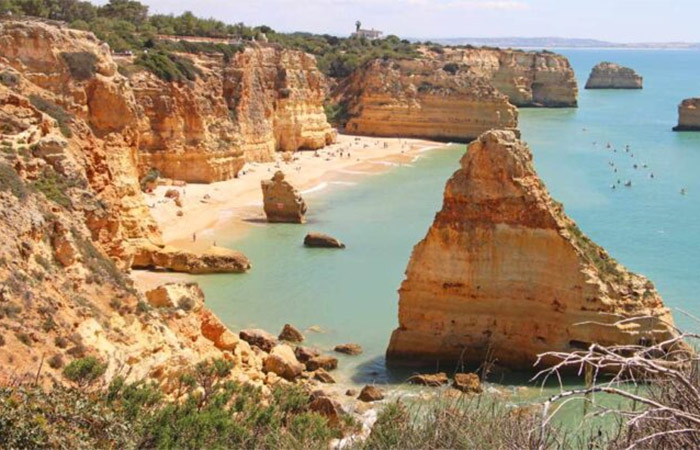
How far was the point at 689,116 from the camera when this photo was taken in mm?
90375

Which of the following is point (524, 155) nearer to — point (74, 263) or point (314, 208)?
point (74, 263)

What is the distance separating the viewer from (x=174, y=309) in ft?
60.8

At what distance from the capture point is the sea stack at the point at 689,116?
89875 millimetres

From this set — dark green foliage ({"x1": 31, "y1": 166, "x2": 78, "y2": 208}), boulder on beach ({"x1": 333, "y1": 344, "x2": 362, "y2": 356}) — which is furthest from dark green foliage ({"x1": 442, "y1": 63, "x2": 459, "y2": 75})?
dark green foliage ({"x1": 31, "y1": 166, "x2": 78, "y2": 208})

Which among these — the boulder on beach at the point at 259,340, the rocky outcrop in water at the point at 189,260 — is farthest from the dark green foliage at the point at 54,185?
the rocky outcrop in water at the point at 189,260

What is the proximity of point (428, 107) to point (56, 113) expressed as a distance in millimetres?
60503

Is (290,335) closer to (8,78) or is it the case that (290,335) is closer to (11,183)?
(8,78)

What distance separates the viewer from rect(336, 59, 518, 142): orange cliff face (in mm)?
78500

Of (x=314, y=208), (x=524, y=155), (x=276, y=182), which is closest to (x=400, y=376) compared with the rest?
(x=524, y=155)

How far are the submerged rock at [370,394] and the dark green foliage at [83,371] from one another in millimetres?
8341

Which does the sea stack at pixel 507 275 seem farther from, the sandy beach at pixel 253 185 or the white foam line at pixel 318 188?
the white foam line at pixel 318 188

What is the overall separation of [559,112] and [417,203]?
63.7 m

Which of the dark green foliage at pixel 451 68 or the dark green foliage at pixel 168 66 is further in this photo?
the dark green foliage at pixel 451 68

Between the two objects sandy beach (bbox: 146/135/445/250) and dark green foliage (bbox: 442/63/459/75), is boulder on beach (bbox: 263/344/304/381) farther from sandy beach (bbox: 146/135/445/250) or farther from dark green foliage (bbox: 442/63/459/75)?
dark green foliage (bbox: 442/63/459/75)
